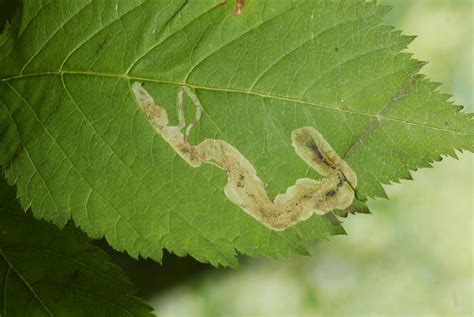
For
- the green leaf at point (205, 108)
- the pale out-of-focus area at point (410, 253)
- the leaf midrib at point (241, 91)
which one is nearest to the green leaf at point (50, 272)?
the green leaf at point (205, 108)

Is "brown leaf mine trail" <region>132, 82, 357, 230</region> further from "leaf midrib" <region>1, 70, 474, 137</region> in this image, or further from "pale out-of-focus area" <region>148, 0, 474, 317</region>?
"pale out-of-focus area" <region>148, 0, 474, 317</region>

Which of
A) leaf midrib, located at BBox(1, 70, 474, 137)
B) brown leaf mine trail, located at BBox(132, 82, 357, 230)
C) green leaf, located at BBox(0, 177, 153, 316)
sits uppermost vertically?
leaf midrib, located at BBox(1, 70, 474, 137)

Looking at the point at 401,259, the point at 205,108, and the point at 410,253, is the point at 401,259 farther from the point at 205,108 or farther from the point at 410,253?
the point at 205,108

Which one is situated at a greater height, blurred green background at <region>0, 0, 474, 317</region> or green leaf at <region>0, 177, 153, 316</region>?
green leaf at <region>0, 177, 153, 316</region>

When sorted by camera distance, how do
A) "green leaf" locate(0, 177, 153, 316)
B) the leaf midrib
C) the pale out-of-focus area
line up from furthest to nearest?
1. the pale out-of-focus area
2. "green leaf" locate(0, 177, 153, 316)
3. the leaf midrib

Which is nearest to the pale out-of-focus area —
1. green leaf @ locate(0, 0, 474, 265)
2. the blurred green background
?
the blurred green background

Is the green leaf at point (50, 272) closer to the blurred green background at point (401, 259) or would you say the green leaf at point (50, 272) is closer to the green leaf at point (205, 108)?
the green leaf at point (205, 108)

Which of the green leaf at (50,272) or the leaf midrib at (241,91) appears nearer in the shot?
the leaf midrib at (241,91)
